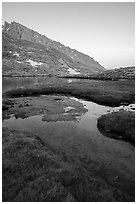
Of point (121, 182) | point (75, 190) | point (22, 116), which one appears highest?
point (22, 116)

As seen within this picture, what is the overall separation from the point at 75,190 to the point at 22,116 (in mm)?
23034

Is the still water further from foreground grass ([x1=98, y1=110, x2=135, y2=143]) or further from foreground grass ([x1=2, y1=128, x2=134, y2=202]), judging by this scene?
foreground grass ([x1=2, y1=128, x2=134, y2=202])

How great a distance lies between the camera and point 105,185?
1312 centimetres

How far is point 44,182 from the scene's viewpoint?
11148mm

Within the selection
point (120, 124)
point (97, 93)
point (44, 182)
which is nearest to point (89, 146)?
point (120, 124)

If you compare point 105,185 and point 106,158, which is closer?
point 105,185

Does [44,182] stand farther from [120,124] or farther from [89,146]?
[120,124]

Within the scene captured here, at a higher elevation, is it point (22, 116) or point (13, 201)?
point (22, 116)

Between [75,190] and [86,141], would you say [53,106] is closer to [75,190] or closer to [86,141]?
[86,141]

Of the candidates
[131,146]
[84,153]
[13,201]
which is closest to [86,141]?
[84,153]

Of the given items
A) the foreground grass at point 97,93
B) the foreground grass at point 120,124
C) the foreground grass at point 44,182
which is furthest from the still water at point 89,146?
the foreground grass at point 97,93

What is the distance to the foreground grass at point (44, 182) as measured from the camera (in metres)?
10.0

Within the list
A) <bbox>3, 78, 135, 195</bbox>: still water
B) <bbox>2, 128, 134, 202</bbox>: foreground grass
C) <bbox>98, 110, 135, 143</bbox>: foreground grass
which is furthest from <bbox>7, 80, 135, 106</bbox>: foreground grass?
<bbox>2, 128, 134, 202</bbox>: foreground grass

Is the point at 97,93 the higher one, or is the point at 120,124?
the point at 97,93
